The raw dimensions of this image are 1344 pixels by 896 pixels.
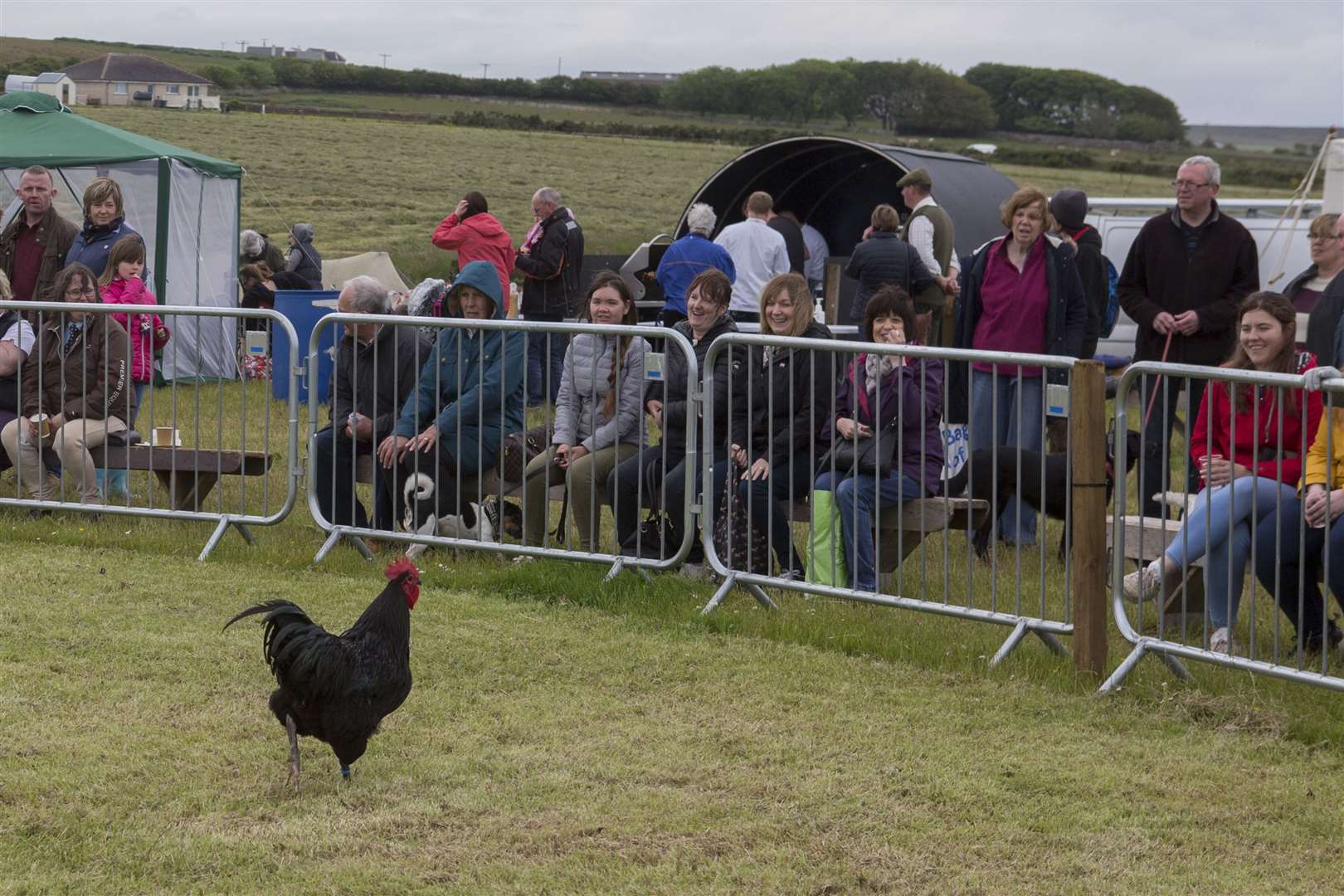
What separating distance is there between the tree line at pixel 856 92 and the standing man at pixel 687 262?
38.2 meters

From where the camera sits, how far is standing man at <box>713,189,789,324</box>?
46.9ft

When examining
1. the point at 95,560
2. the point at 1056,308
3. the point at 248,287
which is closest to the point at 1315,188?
the point at 248,287

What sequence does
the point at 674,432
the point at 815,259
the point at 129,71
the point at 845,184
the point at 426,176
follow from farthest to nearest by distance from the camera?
the point at 426,176 < the point at 129,71 < the point at 845,184 < the point at 815,259 < the point at 674,432

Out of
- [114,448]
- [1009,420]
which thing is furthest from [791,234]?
[114,448]

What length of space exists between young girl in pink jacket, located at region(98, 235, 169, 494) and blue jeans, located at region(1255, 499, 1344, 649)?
6221 mm

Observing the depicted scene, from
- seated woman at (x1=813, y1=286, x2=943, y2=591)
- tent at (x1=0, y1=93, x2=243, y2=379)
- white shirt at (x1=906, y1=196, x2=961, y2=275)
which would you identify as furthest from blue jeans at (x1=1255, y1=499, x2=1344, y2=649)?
tent at (x1=0, y1=93, x2=243, y2=379)

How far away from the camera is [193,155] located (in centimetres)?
1695

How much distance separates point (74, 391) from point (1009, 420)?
17.0 feet

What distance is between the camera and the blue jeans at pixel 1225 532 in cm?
609

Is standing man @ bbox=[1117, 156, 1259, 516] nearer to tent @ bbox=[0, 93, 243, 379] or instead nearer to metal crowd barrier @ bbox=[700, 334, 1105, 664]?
metal crowd barrier @ bbox=[700, 334, 1105, 664]

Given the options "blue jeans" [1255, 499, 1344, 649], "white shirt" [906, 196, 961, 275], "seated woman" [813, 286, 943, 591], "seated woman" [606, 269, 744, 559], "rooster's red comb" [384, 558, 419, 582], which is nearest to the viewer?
"rooster's red comb" [384, 558, 419, 582]

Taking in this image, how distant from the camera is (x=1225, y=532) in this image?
611cm

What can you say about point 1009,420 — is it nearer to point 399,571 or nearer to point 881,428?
point 881,428

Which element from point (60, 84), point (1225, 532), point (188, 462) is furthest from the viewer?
point (60, 84)
